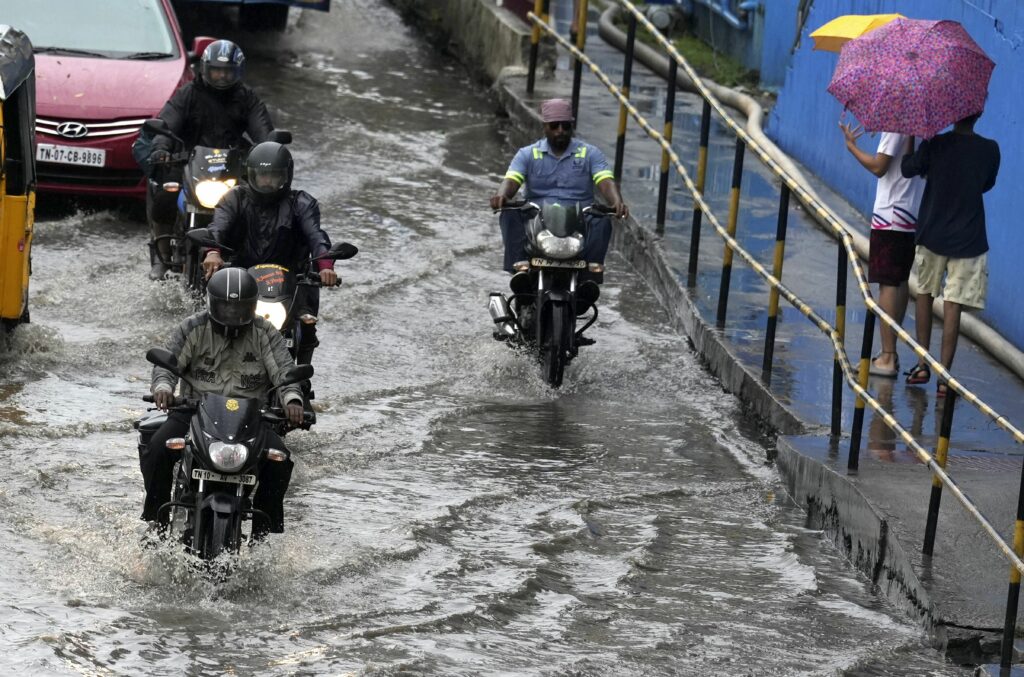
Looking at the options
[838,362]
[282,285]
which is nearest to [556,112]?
[282,285]

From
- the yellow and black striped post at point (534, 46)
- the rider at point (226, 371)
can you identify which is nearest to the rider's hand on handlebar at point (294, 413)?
the rider at point (226, 371)

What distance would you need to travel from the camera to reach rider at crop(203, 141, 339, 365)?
1013 cm

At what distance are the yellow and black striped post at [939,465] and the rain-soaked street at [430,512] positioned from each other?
0.35m

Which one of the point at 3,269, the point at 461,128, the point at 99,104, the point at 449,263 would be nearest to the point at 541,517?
the point at 3,269

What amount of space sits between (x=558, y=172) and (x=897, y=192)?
7.01 ft

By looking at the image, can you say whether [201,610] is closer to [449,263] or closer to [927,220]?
[927,220]

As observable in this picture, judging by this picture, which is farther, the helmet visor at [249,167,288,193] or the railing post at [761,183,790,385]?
the railing post at [761,183,790,385]

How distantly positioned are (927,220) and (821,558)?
234 cm

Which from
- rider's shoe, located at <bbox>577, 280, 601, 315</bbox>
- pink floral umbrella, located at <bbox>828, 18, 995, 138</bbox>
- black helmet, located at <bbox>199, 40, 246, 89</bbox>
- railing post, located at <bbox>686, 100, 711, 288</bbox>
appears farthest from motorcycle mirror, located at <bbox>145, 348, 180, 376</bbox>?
railing post, located at <bbox>686, 100, 711, 288</bbox>

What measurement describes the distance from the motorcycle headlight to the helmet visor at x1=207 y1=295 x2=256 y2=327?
152 centimetres

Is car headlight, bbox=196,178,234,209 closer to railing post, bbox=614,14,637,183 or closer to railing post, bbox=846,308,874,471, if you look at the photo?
railing post, bbox=614,14,637,183

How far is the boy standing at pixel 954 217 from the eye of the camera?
1015 centimetres

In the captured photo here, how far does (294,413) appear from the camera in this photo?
7973mm

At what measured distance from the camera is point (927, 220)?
10266 millimetres
